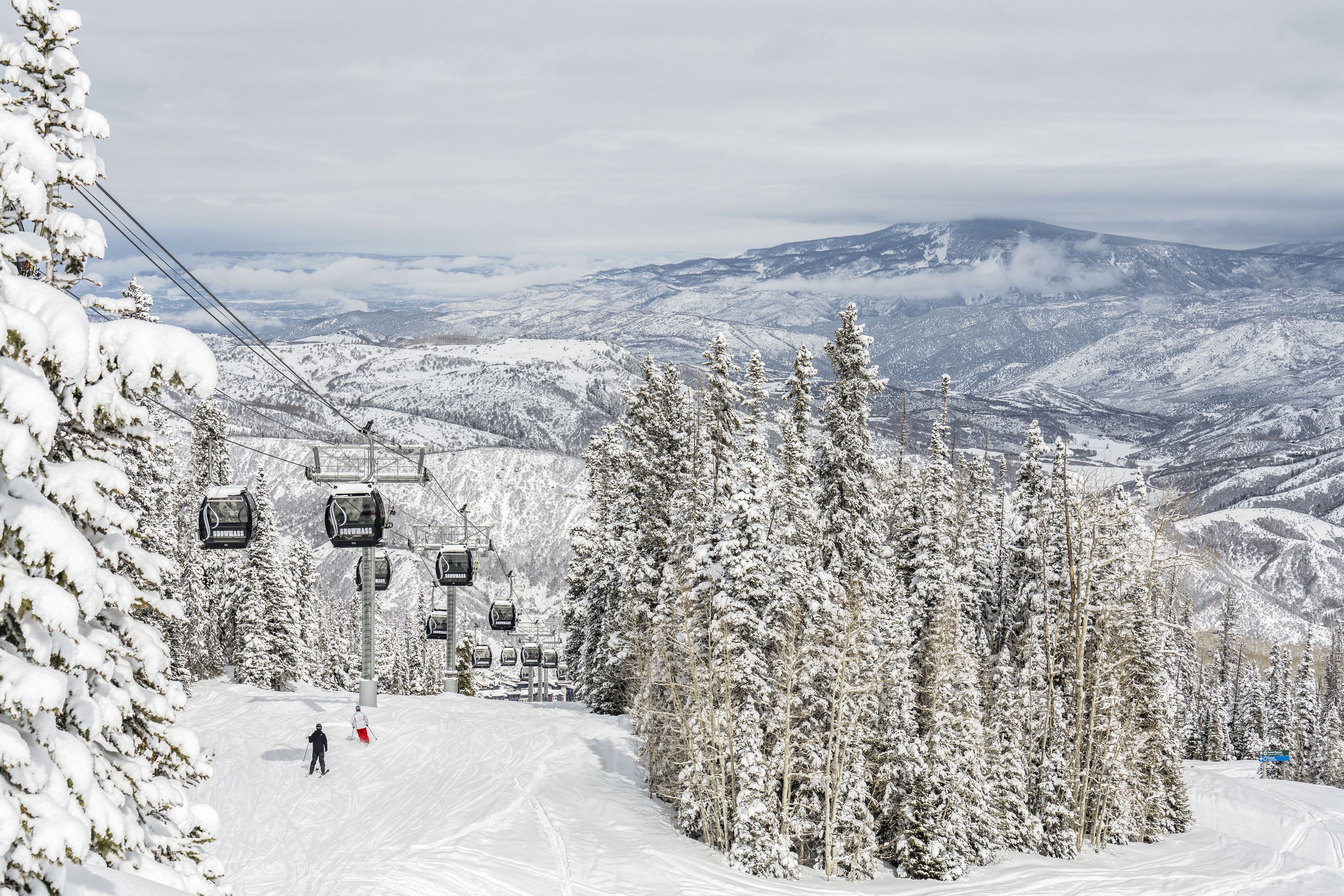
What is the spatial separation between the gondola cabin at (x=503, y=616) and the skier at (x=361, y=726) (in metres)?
25.9

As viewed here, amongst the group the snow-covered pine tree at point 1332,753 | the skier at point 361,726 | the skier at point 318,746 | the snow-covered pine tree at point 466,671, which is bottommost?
the snow-covered pine tree at point 1332,753

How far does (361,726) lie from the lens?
119 feet

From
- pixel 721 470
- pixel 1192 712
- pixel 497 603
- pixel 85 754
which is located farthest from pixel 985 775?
pixel 1192 712

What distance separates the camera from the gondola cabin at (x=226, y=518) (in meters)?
29.7

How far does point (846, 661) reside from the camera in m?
34.1

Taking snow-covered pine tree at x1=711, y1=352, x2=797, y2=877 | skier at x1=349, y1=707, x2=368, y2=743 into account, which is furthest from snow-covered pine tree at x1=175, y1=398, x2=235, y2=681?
snow-covered pine tree at x1=711, y1=352, x2=797, y2=877

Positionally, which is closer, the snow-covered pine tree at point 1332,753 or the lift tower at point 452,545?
the lift tower at point 452,545

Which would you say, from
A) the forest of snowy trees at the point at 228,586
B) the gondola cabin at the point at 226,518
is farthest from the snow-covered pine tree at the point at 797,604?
the forest of snowy trees at the point at 228,586

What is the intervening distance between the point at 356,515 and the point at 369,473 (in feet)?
6.78

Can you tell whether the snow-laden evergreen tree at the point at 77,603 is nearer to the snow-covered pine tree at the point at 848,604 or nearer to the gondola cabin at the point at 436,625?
the snow-covered pine tree at the point at 848,604

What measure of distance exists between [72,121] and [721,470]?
25466mm

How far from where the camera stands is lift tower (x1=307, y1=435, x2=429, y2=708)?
36125 millimetres

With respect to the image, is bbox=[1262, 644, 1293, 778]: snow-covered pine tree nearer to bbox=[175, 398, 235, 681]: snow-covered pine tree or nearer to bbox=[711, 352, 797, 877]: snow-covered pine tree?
bbox=[711, 352, 797, 877]: snow-covered pine tree

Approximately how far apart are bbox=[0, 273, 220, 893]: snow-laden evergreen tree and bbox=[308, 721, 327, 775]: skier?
2371 cm
